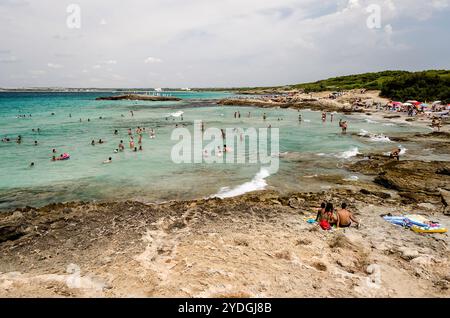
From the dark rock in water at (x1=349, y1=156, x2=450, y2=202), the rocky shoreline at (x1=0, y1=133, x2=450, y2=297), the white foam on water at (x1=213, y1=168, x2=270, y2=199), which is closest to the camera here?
the rocky shoreline at (x1=0, y1=133, x2=450, y2=297)

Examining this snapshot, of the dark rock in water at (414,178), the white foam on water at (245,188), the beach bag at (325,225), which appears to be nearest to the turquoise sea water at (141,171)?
the white foam on water at (245,188)

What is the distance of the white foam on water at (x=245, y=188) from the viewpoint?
59.7ft

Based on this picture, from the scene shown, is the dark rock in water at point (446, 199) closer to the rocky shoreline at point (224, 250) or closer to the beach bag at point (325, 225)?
the rocky shoreline at point (224, 250)

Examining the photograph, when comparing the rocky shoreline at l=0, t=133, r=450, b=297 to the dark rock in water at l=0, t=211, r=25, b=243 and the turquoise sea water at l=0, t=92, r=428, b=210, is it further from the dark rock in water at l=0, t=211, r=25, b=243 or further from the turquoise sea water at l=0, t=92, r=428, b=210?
the turquoise sea water at l=0, t=92, r=428, b=210

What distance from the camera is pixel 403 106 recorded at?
63.9 m

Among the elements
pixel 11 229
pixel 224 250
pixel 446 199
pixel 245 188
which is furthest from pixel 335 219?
pixel 11 229

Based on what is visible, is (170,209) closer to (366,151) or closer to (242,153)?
(242,153)

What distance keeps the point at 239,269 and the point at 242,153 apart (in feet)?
69.5
